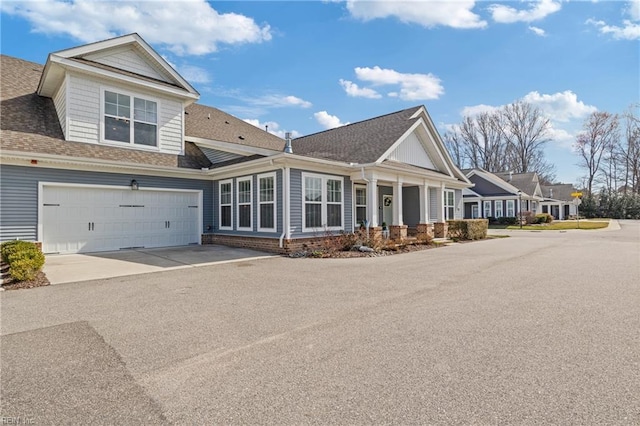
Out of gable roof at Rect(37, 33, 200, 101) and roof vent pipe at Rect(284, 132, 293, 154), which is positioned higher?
gable roof at Rect(37, 33, 200, 101)

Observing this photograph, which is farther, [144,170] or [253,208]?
[253,208]

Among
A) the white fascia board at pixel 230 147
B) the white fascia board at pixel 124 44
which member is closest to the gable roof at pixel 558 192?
the white fascia board at pixel 230 147

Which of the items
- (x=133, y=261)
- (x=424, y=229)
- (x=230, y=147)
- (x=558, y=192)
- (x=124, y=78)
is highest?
(x=124, y=78)

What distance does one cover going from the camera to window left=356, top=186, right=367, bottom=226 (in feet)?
48.5

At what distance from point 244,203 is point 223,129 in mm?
5950

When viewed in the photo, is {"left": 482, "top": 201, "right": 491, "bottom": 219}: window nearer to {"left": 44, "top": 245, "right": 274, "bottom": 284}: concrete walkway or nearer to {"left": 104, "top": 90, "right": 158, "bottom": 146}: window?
{"left": 44, "top": 245, "right": 274, "bottom": 284}: concrete walkway

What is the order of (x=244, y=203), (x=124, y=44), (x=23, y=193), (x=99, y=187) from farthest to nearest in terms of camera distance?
(x=244, y=203) → (x=124, y=44) → (x=99, y=187) → (x=23, y=193)

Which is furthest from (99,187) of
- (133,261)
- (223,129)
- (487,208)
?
(487,208)

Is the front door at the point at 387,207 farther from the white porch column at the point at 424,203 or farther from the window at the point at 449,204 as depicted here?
the window at the point at 449,204

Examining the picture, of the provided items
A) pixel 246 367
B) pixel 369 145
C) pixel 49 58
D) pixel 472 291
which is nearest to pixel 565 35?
pixel 369 145

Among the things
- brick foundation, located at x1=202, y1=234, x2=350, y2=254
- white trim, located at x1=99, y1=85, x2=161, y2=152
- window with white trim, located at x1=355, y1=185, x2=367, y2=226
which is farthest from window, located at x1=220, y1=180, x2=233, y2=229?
window with white trim, located at x1=355, y1=185, x2=367, y2=226

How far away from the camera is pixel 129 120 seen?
1253 cm

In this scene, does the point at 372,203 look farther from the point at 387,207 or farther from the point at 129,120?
the point at 129,120

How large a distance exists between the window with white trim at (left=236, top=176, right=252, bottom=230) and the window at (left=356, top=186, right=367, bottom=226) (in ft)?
14.9
